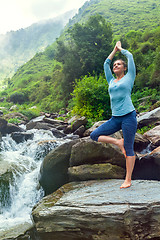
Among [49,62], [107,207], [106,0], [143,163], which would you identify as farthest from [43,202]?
[106,0]

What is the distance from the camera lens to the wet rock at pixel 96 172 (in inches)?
212

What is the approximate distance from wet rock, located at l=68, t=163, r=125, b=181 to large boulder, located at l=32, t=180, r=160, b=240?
0.94 metres

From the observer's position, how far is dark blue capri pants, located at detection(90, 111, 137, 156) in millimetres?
3717

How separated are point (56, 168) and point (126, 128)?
348cm

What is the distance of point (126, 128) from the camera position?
3.72 meters

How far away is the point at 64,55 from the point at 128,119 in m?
26.1

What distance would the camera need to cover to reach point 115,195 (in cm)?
383

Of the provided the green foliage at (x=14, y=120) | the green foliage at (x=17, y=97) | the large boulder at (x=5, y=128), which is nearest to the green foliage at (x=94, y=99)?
the large boulder at (x=5, y=128)

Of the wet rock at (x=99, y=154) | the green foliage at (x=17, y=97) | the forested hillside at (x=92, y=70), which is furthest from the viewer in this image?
the green foliage at (x=17, y=97)

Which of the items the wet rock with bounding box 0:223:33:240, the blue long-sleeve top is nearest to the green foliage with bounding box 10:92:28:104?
the wet rock with bounding box 0:223:33:240

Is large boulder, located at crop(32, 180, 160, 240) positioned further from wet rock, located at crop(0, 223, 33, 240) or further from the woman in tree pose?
wet rock, located at crop(0, 223, 33, 240)

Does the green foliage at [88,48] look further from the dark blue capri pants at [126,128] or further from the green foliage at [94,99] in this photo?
the dark blue capri pants at [126,128]

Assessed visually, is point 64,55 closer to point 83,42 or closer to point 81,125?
point 83,42

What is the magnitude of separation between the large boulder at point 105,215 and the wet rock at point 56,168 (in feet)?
6.27
